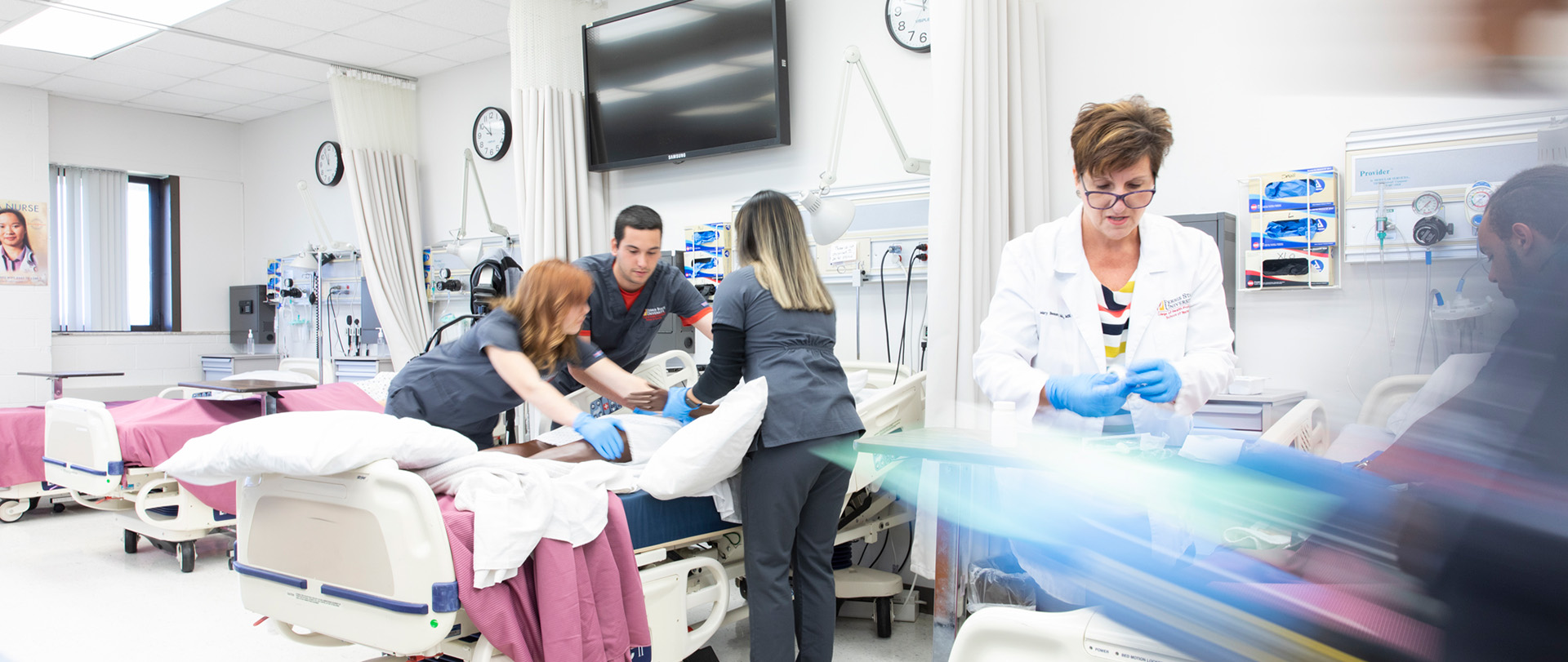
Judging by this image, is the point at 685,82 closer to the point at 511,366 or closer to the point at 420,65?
the point at 511,366

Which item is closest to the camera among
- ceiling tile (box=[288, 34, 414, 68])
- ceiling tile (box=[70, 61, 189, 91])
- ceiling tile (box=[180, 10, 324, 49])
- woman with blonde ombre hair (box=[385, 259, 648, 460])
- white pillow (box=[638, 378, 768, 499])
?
white pillow (box=[638, 378, 768, 499])

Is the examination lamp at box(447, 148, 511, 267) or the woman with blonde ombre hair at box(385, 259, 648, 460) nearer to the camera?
the woman with blonde ombre hair at box(385, 259, 648, 460)

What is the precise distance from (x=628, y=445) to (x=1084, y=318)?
1.48m

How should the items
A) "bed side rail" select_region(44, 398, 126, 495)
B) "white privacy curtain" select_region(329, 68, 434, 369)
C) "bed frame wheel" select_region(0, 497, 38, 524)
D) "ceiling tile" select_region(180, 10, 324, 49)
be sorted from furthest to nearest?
"white privacy curtain" select_region(329, 68, 434, 369) < "ceiling tile" select_region(180, 10, 324, 49) < "bed frame wheel" select_region(0, 497, 38, 524) < "bed side rail" select_region(44, 398, 126, 495)

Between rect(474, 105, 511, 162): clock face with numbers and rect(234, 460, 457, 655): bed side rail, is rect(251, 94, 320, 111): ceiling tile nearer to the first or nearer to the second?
rect(474, 105, 511, 162): clock face with numbers

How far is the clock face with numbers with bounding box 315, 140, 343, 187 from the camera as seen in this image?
6684mm

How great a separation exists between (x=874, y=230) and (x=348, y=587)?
2515mm

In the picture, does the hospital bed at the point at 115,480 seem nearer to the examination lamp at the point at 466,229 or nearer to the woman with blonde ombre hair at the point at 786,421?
the examination lamp at the point at 466,229

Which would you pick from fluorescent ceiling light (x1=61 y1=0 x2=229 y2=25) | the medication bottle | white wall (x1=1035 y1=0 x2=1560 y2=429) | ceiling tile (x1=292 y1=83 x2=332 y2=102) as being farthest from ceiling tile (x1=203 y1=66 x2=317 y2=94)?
white wall (x1=1035 y1=0 x2=1560 y2=429)

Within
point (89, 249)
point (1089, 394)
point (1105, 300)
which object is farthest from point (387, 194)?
point (1089, 394)

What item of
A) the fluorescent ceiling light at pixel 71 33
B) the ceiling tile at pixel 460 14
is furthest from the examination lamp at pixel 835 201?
the fluorescent ceiling light at pixel 71 33

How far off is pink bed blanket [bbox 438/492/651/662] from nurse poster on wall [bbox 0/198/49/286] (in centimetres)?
641

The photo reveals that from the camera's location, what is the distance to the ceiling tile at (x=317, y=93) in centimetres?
643

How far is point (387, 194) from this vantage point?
5.81 metres
